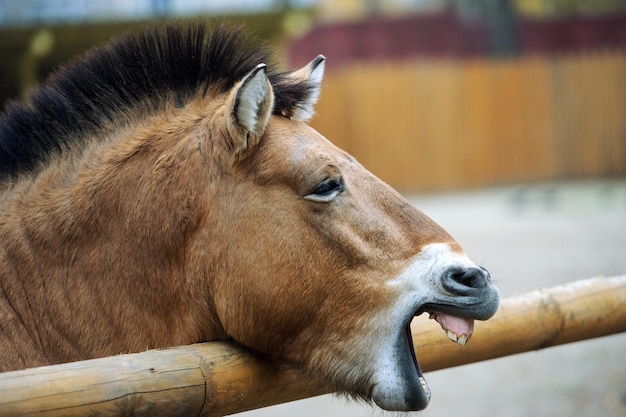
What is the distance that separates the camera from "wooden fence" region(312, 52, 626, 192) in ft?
67.9

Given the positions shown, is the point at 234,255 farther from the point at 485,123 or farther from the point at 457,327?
the point at 485,123

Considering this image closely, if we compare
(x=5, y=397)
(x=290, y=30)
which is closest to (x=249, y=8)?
(x=290, y=30)

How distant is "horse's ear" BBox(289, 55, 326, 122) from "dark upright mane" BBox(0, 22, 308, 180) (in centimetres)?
4

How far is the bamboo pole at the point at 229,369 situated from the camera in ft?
7.64

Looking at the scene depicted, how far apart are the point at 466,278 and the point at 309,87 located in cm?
104

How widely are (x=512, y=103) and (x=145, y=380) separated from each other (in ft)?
65.6

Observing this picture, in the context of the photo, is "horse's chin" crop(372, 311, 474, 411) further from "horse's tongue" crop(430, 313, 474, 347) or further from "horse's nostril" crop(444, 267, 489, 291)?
"horse's nostril" crop(444, 267, 489, 291)

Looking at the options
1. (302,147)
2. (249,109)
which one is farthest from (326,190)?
(249,109)

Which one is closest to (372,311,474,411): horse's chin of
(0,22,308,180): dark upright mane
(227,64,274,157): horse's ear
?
(227,64,274,157): horse's ear

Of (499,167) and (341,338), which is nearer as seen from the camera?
(341,338)

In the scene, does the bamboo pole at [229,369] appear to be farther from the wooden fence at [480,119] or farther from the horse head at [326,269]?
the wooden fence at [480,119]

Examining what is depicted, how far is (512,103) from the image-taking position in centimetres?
2138

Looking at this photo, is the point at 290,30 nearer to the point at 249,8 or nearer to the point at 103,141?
the point at 249,8

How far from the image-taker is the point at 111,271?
9.54ft
